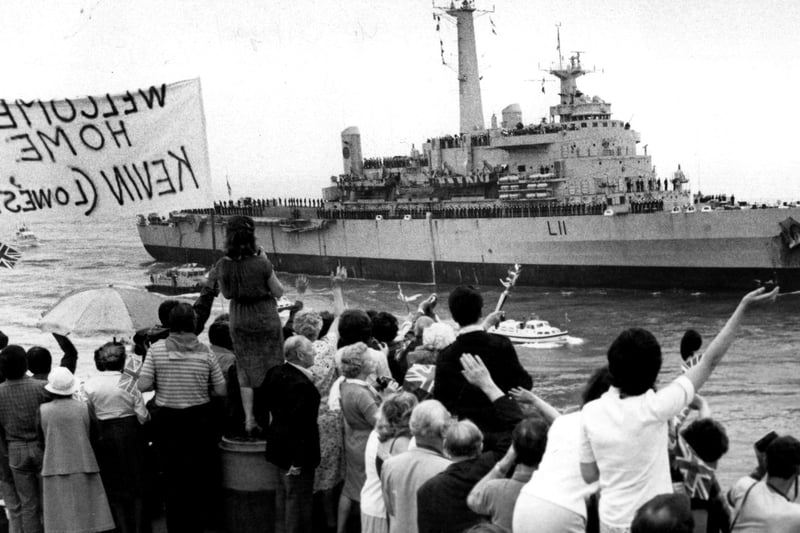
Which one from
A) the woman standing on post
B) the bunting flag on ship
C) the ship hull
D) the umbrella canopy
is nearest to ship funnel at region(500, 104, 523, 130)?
the ship hull

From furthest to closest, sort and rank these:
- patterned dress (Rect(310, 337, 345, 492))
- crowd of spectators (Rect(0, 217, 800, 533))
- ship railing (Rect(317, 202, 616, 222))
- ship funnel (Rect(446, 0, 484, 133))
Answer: ship funnel (Rect(446, 0, 484, 133)) → ship railing (Rect(317, 202, 616, 222)) → patterned dress (Rect(310, 337, 345, 492)) → crowd of spectators (Rect(0, 217, 800, 533))

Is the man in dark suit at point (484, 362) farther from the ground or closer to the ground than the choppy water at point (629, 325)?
farther from the ground

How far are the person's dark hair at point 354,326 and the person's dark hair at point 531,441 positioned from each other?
5.78 ft

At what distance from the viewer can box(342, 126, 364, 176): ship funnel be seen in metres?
52.2

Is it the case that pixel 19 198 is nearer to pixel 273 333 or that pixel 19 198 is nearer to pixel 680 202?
pixel 273 333

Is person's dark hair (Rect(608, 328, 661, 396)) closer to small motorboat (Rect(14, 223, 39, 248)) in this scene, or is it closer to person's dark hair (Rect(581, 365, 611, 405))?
person's dark hair (Rect(581, 365, 611, 405))

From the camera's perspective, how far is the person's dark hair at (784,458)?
3676mm

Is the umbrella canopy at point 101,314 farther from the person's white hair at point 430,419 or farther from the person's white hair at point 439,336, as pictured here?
the person's white hair at point 430,419

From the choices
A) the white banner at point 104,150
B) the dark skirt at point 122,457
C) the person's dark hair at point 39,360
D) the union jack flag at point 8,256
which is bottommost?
the dark skirt at point 122,457

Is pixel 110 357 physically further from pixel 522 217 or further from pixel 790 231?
pixel 522 217

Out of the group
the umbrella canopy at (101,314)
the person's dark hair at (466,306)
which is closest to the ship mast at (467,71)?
the umbrella canopy at (101,314)

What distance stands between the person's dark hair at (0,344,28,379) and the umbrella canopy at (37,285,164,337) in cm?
124

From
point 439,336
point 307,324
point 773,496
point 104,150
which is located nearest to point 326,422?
point 307,324

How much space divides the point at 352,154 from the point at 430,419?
4894 cm
